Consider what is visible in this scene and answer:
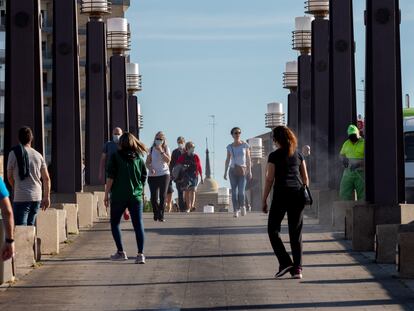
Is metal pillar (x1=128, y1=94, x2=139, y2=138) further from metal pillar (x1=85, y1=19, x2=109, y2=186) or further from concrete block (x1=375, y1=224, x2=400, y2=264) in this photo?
concrete block (x1=375, y1=224, x2=400, y2=264)

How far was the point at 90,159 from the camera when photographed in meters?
37.4

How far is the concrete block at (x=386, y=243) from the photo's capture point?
20.2 metres

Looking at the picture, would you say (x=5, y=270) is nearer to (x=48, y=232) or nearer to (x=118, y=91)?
(x=48, y=232)

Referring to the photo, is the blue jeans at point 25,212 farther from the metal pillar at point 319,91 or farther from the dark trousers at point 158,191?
the metal pillar at point 319,91

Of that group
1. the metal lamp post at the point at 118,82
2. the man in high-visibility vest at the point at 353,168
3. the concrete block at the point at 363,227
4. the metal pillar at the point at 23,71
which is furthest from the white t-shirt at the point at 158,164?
the metal lamp post at the point at 118,82

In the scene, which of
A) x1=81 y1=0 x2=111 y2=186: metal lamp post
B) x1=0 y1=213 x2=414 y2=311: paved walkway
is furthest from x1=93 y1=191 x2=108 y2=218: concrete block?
x1=0 y1=213 x2=414 y2=311: paved walkway

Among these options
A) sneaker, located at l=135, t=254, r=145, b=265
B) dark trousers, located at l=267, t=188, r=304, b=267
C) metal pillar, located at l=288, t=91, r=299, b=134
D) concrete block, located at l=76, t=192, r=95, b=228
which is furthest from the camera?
metal pillar, located at l=288, t=91, r=299, b=134

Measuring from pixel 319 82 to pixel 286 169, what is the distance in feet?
63.0

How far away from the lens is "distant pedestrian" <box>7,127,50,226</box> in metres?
20.2

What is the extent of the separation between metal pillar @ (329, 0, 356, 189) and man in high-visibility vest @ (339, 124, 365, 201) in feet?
11.9

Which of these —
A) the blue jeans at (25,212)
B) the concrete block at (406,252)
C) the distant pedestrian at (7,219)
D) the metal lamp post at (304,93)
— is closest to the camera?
the distant pedestrian at (7,219)

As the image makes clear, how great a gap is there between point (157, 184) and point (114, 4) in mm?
100437

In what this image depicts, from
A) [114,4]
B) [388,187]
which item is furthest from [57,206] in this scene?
[114,4]

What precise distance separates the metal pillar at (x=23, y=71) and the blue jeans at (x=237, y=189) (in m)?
8.94
